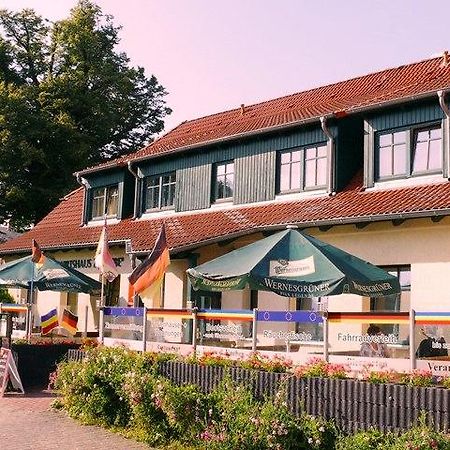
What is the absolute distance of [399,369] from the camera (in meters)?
9.76

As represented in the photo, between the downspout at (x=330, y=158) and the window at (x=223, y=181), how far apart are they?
363 cm

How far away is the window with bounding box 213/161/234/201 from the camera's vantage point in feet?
67.9

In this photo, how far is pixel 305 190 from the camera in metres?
18.2

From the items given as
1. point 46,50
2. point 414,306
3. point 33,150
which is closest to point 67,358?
point 414,306

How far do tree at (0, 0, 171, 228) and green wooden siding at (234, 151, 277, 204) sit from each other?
18.9 metres

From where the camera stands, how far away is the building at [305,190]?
15.1m

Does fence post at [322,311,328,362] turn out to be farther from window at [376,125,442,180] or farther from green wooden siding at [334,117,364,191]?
green wooden siding at [334,117,364,191]

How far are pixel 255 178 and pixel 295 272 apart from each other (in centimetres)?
825

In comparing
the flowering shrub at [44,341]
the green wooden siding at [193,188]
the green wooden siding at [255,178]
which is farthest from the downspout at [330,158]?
the flowering shrub at [44,341]

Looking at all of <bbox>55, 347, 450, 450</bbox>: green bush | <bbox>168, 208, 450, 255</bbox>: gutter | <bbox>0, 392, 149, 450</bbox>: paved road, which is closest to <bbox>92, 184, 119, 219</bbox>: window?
<bbox>168, 208, 450, 255</bbox>: gutter

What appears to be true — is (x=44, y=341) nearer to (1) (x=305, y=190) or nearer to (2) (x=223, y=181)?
(2) (x=223, y=181)

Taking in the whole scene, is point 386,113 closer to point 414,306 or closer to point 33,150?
point 414,306

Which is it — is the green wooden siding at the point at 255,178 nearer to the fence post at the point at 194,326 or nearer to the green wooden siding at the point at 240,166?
the green wooden siding at the point at 240,166

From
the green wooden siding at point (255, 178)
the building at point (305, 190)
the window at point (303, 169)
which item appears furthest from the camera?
the green wooden siding at point (255, 178)
